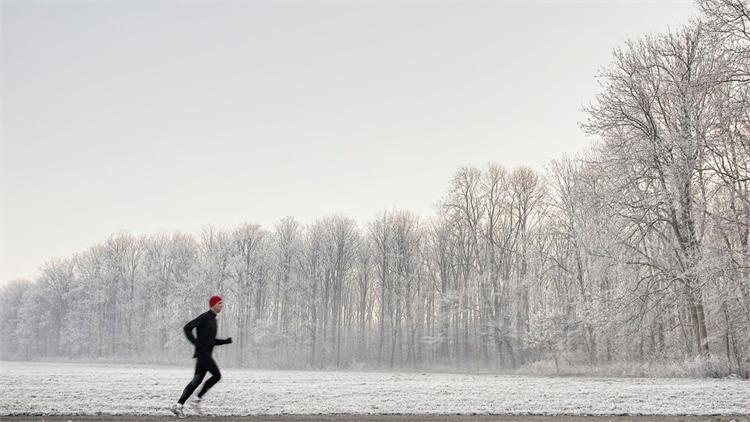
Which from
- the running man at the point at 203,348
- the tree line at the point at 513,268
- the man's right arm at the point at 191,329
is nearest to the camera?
the man's right arm at the point at 191,329

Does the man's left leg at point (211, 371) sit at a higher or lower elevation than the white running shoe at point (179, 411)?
higher

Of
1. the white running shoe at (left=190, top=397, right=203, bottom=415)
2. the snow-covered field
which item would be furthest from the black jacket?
the snow-covered field

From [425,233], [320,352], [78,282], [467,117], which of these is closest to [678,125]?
[467,117]

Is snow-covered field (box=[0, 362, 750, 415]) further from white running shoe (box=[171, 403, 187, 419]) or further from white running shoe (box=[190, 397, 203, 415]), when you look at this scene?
white running shoe (box=[171, 403, 187, 419])

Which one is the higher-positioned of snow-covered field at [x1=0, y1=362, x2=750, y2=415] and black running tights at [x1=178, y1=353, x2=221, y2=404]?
black running tights at [x1=178, y1=353, x2=221, y2=404]

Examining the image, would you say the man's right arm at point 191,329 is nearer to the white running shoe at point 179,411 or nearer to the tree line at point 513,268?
the white running shoe at point 179,411

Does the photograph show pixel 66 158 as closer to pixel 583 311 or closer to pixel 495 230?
pixel 495 230

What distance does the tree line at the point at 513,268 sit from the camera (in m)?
23.7

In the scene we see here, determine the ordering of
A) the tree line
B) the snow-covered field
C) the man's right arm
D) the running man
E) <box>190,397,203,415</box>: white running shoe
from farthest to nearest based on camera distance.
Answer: the tree line, the snow-covered field, <box>190,397,203,415</box>: white running shoe, the running man, the man's right arm

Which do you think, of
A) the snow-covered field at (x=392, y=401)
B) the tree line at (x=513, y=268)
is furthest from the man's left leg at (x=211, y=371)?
the tree line at (x=513, y=268)

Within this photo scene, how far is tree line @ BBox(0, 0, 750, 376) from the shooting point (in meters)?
23.7

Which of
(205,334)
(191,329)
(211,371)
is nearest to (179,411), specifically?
(211,371)

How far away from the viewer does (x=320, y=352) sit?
62.8 meters

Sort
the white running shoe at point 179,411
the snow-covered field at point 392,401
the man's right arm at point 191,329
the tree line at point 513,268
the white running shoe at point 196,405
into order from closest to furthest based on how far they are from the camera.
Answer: the man's right arm at point 191,329
the white running shoe at point 179,411
the white running shoe at point 196,405
the snow-covered field at point 392,401
the tree line at point 513,268
